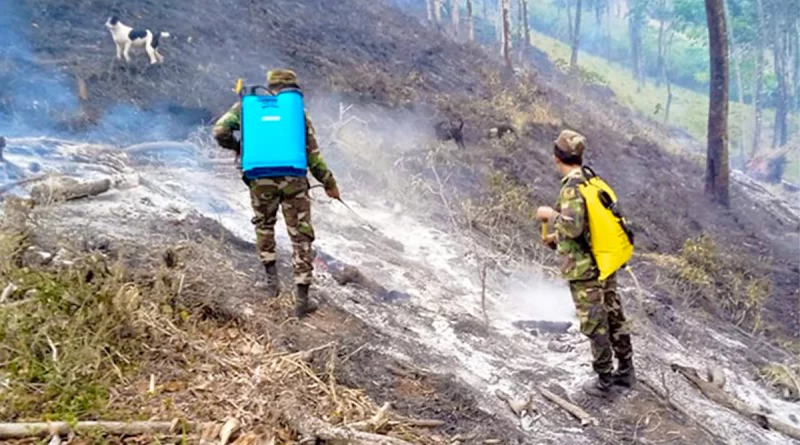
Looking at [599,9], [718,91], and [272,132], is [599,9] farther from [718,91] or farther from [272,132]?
[272,132]

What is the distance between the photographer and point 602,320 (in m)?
4.16

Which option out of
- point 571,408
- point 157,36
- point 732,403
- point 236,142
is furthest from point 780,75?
point 236,142

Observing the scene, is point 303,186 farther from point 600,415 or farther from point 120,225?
point 600,415

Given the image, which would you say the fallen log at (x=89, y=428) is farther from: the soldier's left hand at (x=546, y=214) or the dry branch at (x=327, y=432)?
the soldier's left hand at (x=546, y=214)

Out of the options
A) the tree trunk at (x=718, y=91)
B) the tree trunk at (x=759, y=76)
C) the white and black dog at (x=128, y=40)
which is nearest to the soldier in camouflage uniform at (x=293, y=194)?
the white and black dog at (x=128, y=40)

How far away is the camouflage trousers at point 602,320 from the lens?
13.6 ft

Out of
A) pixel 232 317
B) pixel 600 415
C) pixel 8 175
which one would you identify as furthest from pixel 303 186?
pixel 8 175

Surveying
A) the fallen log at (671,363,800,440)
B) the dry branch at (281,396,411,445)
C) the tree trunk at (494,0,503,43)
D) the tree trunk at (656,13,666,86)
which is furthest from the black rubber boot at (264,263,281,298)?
the tree trunk at (656,13,666,86)

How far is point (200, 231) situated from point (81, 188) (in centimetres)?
120

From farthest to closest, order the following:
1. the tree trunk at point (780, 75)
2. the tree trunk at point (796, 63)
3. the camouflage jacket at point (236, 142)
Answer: the tree trunk at point (796, 63) → the tree trunk at point (780, 75) → the camouflage jacket at point (236, 142)

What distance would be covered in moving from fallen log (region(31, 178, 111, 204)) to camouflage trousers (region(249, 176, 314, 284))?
2.10 m

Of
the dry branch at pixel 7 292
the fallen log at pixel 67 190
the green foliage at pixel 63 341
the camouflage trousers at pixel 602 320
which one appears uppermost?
the dry branch at pixel 7 292

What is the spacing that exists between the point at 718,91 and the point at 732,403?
29.2 feet

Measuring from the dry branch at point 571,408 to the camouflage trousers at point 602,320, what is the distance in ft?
1.06
